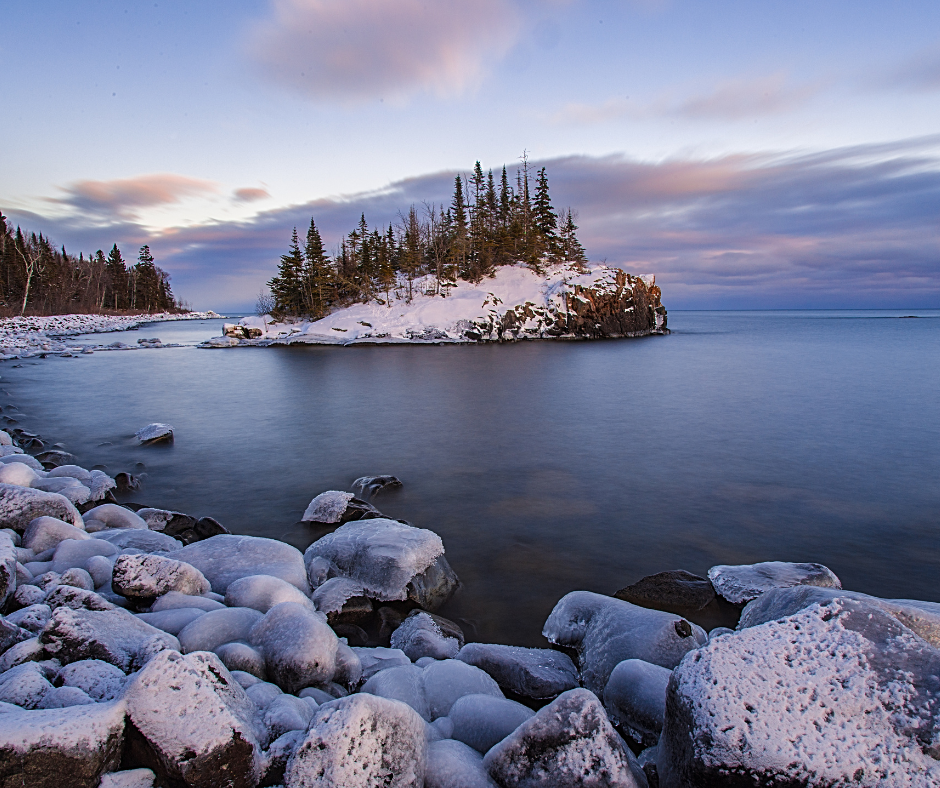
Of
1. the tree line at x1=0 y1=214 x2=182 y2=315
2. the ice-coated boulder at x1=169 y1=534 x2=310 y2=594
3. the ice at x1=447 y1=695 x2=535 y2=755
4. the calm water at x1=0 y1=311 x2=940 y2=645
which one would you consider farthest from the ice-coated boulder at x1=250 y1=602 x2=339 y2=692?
the tree line at x1=0 y1=214 x2=182 y2=315

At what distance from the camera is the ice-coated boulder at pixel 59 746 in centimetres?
194

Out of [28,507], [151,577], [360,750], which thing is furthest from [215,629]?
[28,507]

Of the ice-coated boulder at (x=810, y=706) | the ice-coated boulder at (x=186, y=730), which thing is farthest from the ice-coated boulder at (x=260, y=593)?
the ice-coated boulder at (x=810, y=706)

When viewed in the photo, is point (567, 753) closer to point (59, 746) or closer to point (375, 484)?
point (59, 746)

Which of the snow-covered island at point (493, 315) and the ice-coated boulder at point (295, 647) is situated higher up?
the snow-covered island at point (493, 315)

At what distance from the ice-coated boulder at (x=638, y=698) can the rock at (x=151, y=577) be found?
327 cm

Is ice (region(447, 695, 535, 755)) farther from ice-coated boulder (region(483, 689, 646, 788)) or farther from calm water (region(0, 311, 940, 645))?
calm water (region(0, 311, 940, 645))

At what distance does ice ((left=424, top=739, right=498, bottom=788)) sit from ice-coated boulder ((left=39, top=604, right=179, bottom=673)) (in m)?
1.66

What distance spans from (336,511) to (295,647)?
3.56 meters

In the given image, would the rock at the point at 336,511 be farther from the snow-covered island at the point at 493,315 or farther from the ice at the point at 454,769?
the snow-covered island at the point at 493,315

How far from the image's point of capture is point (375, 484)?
27.3ft

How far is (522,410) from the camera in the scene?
50.6 feet

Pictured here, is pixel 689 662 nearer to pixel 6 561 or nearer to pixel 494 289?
pixel 6 561

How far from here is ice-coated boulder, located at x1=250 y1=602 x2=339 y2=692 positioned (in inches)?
126
